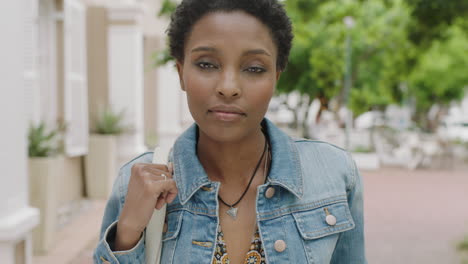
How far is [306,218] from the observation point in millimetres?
1493

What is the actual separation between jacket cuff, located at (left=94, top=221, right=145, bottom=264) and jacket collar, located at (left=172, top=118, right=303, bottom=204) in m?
0.19

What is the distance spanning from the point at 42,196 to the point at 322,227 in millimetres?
4480

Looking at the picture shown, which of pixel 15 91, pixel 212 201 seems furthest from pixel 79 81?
pixel 212 201

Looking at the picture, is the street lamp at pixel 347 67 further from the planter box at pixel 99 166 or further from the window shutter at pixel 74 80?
the window shutter at pixel 74 80

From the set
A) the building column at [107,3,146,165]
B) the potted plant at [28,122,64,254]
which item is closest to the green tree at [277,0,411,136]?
the building column at [107,3,146,165]

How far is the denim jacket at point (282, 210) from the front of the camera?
1433mm

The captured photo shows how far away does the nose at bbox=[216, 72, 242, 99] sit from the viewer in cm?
136

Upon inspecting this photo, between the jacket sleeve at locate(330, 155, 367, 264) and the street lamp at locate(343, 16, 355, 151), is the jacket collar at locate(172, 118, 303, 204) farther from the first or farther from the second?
the street lamp at locate(343, 16, 355, 151)

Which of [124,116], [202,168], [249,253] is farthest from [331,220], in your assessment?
[124,116]

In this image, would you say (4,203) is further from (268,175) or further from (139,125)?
(139,125)

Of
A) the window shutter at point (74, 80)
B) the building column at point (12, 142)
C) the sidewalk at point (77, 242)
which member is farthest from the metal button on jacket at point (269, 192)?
the window shutter at point (74, 80)

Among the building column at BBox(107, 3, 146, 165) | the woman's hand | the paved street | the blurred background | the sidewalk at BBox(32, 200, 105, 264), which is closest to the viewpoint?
the woman's hand

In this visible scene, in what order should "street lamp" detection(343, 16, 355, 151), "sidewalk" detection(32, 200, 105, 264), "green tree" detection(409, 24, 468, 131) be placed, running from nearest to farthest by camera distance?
"sidewalk" detection(32, 200, 105, 264) < "street lamp" detection(343, 16, 355, 151) < "green tree" detection(409, 24, 468, 131)

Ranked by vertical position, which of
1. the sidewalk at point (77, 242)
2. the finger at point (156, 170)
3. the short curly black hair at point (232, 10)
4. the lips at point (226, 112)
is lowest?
the sidewalk at point (77, 242)
